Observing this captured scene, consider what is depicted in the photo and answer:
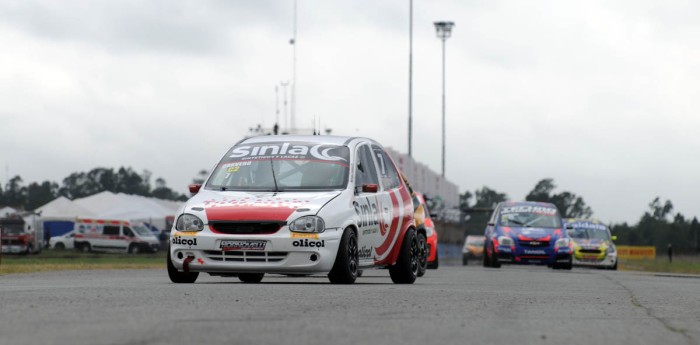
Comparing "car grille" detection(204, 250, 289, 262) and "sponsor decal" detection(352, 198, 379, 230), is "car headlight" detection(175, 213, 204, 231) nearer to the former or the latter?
"car grille" detection(204, 250, 289, 262)

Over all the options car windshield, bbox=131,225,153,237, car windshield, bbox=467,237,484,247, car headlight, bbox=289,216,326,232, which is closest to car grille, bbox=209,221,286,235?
car headlight, bbox=289,216,326,232

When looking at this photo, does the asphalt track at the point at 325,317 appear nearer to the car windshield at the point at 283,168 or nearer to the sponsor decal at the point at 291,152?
the car windshield at the point at 283,168

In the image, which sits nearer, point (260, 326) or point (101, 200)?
point (260, 326)

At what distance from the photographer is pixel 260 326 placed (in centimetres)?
791

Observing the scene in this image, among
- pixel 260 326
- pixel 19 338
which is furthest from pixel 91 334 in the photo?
pixel 260 326

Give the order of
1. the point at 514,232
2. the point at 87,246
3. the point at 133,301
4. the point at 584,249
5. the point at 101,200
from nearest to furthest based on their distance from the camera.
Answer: the point at 133,301 → the point at 514,232 → the point at 584,249 → the point at 87,246 → the point at 101,200

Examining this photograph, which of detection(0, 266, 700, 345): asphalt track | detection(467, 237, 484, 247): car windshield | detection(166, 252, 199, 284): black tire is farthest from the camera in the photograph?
detection(467, 237, 484, 247): car windshield

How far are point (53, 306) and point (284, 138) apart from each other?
246 inches

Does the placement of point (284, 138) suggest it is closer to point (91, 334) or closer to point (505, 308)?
point (505, 308)

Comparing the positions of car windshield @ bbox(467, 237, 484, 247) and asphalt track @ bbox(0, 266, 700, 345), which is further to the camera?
car windshield @ bbox(467, 237, 484, 247)

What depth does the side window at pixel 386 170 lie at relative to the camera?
15.9 m

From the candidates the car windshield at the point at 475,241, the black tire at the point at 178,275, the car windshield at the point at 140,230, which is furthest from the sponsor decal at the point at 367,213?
the car windshield at the point at 140,230

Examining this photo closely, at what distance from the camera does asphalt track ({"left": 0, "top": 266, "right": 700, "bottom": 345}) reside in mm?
7379

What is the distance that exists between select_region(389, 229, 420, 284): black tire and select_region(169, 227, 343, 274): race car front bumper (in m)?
1.96
